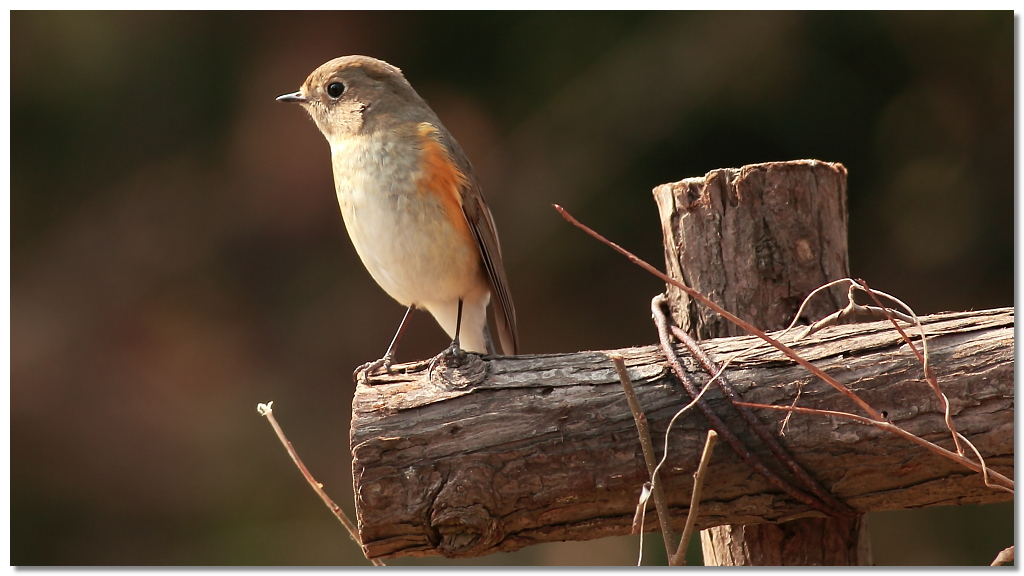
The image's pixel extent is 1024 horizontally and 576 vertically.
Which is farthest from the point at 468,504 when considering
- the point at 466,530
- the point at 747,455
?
the point at 747,455

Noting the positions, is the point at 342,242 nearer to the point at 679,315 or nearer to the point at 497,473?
the point at 679,315

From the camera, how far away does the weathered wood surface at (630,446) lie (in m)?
1.92

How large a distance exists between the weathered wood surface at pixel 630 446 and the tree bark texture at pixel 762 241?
0.44 meters

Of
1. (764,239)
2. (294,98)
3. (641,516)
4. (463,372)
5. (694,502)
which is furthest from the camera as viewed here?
(294,98)

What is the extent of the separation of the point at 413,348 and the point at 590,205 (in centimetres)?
141

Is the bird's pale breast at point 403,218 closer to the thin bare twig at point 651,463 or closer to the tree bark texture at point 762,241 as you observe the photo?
the tree bark texture at point 762,241

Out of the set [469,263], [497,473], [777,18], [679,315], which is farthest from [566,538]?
[777,18]

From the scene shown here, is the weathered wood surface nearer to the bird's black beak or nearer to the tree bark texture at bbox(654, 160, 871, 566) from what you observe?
the tree bark texture at bbox(654, 160, 871, 566)

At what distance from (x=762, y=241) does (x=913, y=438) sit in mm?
785

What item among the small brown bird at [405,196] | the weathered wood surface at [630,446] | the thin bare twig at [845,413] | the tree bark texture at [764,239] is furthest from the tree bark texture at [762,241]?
the small brown bird at [405,196]

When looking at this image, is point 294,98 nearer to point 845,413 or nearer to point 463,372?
point 463,372

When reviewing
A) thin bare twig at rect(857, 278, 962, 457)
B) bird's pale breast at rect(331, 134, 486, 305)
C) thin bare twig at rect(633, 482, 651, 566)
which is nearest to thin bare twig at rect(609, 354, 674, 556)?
thin bare twig at rect(633, 482, 651, 566)

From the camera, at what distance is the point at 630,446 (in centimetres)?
197

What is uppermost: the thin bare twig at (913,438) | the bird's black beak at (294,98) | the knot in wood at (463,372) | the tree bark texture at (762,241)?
the bird's black beak at (294,98)
